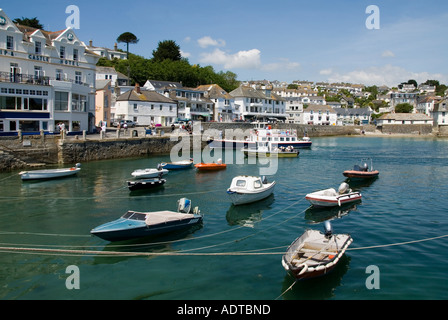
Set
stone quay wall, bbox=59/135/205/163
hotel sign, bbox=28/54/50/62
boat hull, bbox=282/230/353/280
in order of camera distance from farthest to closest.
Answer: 1. hotel sign, bbox=28/54/50/62
2. stone quay wall, bbox=59/135/205/163
3. boat hull, bbox=282/230/353/280

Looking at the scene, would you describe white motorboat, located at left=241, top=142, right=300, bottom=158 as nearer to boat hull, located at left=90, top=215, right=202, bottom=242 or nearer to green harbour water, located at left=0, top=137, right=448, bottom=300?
green harbour water, located at left=0, top=137, right=448, bottom=300

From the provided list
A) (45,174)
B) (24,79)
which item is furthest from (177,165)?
(24,79)

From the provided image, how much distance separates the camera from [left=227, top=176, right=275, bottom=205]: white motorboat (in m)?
25.4

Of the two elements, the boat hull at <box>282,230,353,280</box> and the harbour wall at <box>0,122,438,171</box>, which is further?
the harbour wall at <box>0,122,438,171</box>

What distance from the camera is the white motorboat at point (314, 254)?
44.9 ft

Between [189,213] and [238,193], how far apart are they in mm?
5216

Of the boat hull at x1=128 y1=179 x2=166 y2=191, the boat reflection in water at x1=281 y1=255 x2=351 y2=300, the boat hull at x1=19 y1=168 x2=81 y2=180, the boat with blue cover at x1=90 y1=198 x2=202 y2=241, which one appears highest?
the boat hull at x1=19 y1=168 x2=81 y2=180

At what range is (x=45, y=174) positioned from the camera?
33.8 meters

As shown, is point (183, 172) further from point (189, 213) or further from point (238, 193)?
point (189, 213)

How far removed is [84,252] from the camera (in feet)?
A: 55.1

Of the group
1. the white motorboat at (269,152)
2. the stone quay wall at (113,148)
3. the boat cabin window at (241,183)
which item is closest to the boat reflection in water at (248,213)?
the boat cabin window at (241,183)

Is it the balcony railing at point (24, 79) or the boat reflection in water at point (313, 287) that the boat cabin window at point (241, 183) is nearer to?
the boat reflection in water at point (313, 287)

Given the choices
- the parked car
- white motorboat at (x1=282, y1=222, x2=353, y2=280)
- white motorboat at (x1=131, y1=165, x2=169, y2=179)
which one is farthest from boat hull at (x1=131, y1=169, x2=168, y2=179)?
the parked car

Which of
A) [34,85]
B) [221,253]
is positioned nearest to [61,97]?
[34,85]
